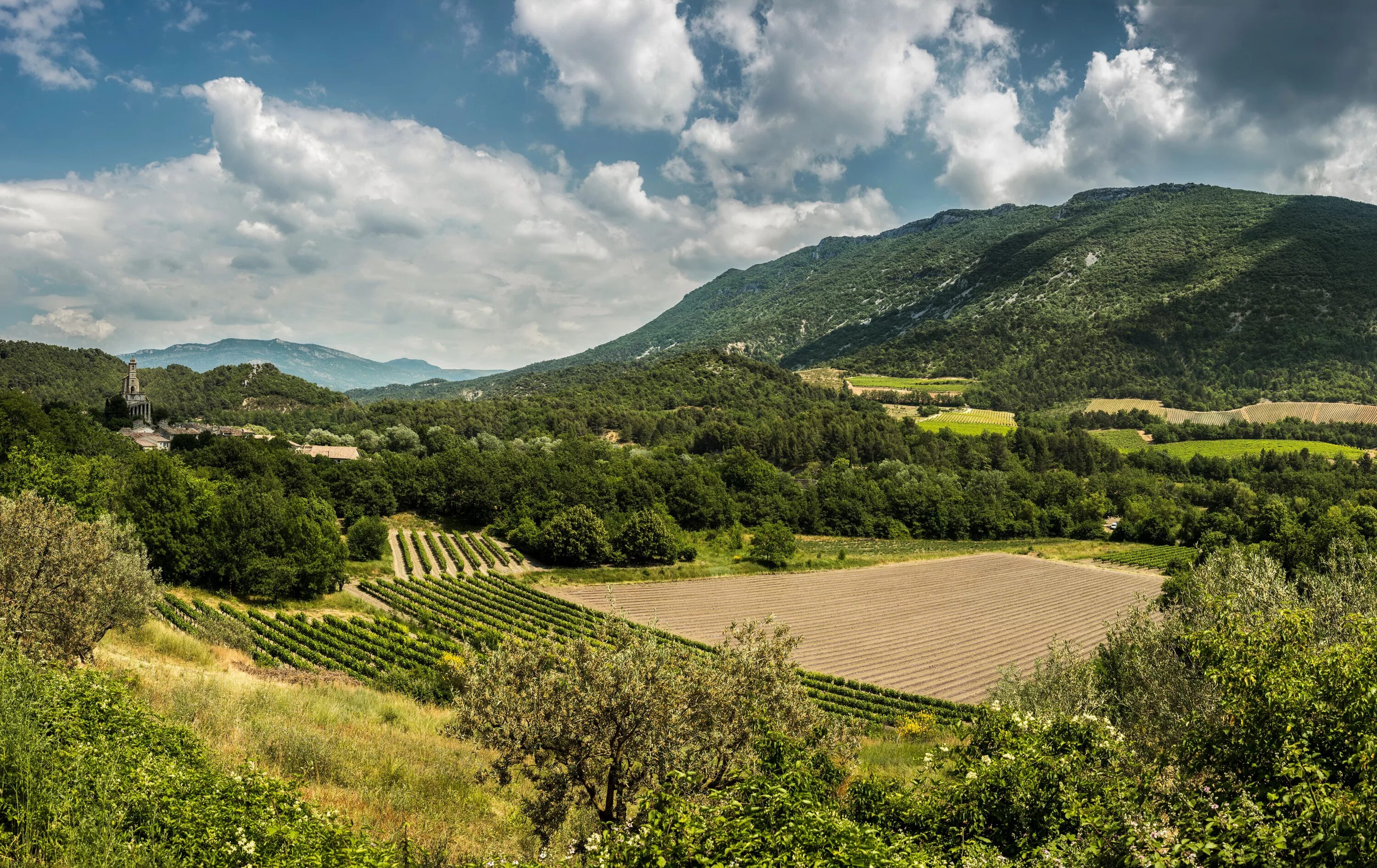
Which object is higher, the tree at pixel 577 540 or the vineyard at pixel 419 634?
the tree at pixel 577 540

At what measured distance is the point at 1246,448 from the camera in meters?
122

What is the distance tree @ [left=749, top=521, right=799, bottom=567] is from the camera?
69.5 m

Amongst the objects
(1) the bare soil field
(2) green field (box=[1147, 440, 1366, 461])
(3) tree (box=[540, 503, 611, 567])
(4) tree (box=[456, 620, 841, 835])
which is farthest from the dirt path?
(2) green field (box=[1147, 440, 1366, 461])

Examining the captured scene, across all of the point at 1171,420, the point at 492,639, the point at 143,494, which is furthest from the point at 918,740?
the point at 1171,420

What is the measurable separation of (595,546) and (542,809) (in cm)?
5665

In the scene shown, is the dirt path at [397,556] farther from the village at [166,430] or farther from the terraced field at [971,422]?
the terraced field at [971,422]

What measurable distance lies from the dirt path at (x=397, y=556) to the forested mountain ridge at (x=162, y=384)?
361 ft

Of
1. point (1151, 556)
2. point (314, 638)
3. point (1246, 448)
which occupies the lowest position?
point (1151, 556)

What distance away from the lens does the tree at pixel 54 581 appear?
15.4 m

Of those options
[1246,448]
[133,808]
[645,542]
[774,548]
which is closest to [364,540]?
[645,542]

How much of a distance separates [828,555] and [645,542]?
23565mm

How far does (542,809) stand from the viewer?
404 inches

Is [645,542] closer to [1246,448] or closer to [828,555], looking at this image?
[828,555]

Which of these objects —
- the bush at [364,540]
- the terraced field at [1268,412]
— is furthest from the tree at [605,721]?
the terraced field at [1268,412]
